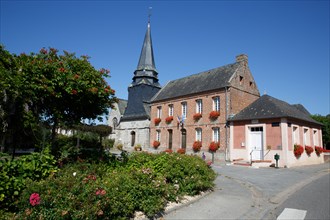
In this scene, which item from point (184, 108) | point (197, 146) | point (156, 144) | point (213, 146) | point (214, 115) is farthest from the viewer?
point (156, 144)

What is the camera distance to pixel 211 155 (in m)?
21.5

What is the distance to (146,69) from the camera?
31422mm

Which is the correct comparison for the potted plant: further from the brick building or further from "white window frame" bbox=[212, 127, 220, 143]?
"white window frame" bbox=[212, 127, 220, 143]

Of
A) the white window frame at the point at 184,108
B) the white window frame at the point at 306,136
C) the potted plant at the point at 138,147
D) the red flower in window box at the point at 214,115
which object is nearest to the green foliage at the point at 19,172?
the red flower in window box at the point at 214,115

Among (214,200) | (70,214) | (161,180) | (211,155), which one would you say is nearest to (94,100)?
(161,180)

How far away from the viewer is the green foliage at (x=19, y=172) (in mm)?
4090

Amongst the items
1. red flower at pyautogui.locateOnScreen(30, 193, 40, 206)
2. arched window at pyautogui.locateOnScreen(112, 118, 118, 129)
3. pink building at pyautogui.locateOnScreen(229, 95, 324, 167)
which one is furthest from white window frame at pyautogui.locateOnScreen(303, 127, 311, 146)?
arched window at pyautogui.locateOnScreen(112, 118, 118, 129)

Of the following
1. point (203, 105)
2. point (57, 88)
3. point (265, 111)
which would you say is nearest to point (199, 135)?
point (203, 105)

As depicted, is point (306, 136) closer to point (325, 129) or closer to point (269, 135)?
point (269, 135)

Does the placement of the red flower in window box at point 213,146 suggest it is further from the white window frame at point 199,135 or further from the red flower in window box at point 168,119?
the red flower in window box at point 168,119

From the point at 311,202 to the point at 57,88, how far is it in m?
7.80

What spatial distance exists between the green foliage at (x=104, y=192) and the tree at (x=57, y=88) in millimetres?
1665

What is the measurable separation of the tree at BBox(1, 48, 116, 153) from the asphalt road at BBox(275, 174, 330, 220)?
18.6ft

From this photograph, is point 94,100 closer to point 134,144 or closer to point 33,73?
point 33,73
